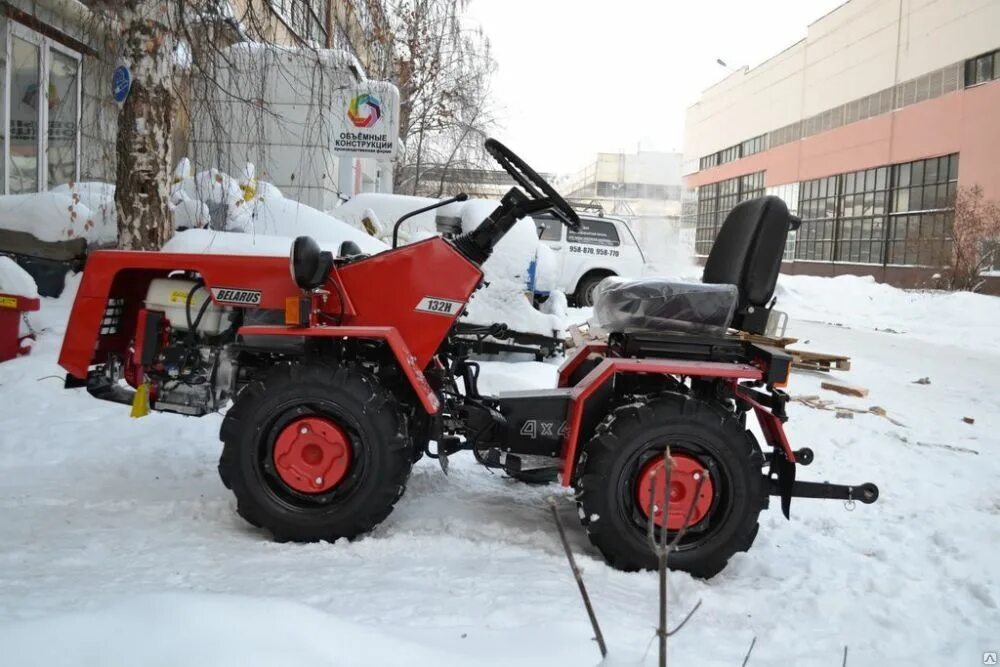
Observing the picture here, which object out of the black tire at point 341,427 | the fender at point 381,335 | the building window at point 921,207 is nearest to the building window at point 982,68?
the building window at point 921,207

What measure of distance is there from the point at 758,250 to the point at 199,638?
9.02ft

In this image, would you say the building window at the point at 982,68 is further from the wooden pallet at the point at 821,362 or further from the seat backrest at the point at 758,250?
the seat backrest at the point at 758,250

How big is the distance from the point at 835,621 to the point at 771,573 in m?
0.47

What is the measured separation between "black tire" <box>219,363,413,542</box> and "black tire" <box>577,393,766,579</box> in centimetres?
87

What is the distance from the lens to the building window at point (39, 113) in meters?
9.33

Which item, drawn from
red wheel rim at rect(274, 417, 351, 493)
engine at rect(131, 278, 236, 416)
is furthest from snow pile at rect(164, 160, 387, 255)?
red wheel rim at rect(274, 417, 351, 493)

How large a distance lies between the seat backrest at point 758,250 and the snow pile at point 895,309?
31.9 ft

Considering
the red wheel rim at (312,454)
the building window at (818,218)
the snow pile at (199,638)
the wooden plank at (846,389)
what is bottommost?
the snow pile at (199,638)

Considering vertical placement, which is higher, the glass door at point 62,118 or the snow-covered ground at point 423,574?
the glass door at point 62,118

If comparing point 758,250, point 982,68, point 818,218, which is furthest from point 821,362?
point 818,218

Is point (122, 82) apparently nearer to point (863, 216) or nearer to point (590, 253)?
point (590, 253)

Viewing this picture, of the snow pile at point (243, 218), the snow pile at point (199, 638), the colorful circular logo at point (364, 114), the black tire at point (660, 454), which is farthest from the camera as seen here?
the colorful circular logo at point (364, 114)

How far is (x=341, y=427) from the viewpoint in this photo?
10.5 feet

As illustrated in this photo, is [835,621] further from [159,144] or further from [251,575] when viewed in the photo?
[159,144]
